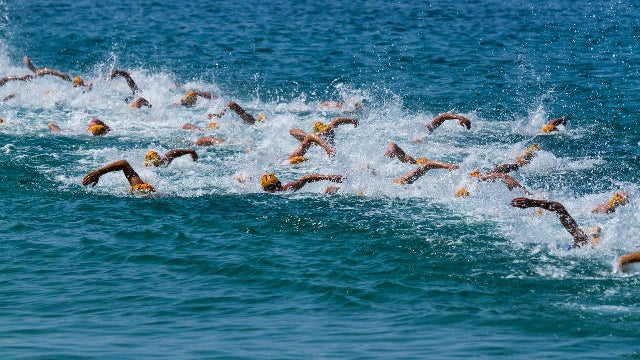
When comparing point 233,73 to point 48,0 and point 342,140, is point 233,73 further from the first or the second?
point 48,0

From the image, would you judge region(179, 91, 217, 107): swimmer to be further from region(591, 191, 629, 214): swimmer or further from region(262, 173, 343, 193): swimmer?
region(591, 191, 629, 214): swimmer

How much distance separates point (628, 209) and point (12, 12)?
4282 cm

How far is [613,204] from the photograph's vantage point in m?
21.7

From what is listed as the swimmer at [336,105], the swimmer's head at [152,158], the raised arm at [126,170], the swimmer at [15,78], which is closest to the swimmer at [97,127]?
the swimmer's head at [152,158]

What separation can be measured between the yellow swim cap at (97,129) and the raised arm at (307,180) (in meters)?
8.99

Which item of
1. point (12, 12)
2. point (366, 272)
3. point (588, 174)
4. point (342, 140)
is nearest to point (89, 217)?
point (366, 272)

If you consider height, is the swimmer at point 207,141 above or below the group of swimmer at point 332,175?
below

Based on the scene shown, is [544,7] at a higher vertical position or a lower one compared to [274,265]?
higher

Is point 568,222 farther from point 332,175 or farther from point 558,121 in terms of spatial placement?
point 558,121

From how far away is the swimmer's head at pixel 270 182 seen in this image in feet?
78.2

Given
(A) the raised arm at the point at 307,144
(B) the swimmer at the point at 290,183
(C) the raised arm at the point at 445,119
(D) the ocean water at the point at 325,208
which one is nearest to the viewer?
(D) the ocean water at the point at 325,208

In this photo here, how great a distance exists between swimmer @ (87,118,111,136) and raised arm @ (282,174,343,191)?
29.6ft

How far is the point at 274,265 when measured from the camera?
61.5 ft

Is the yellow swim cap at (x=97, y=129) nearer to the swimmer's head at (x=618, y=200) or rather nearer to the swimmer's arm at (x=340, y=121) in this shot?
the swimmer's arm at (x=340, y=121)
